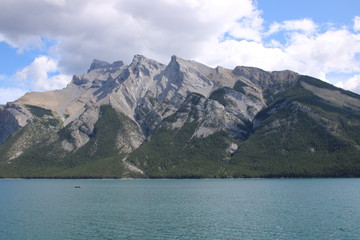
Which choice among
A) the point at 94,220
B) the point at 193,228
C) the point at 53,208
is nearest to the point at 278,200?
the point at 193,228

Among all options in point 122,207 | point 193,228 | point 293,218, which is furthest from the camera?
point 122,207

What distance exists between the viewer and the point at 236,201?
404ft

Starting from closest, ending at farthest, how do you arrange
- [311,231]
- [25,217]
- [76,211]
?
[311,231], [25,217], [76,211]

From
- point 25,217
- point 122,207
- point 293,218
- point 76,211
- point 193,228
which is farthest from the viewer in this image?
point 122,207

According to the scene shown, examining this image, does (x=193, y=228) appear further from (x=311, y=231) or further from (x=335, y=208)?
(x=335, y=208)

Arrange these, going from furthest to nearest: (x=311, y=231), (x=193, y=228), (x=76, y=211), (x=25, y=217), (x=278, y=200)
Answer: (x=278, y=200) → (x=76, y=211) → (x=25, y=217) → (x=193, y=228) → (x=311, y=231)

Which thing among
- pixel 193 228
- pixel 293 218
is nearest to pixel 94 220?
pixel 193 228

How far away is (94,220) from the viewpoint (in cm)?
8881

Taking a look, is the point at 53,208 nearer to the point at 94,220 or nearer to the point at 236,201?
the point at 94,220

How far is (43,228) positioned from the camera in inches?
3140

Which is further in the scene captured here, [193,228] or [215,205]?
[215,205]

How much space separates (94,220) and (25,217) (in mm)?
20405

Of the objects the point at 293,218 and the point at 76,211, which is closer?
the point at 293,218

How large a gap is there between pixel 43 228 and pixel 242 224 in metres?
44.1
